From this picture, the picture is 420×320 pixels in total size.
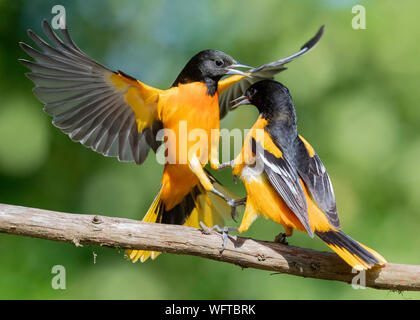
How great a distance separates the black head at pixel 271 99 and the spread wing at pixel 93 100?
0.92m

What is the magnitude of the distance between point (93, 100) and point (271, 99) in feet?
5.55

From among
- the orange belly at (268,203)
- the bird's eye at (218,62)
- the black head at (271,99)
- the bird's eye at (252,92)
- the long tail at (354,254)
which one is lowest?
the long tail at (354,254)

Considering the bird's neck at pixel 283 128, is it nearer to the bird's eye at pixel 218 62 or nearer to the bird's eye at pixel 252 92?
the bird's eye at pixel 252 92

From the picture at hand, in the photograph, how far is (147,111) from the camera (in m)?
4.80

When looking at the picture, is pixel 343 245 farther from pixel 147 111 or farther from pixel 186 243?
pixel 147 111

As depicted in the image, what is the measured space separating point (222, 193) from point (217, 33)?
274 cm

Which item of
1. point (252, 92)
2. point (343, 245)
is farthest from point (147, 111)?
point (343, 245)

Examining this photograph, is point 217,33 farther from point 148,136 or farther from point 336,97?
point 148,136

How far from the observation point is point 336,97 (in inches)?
233

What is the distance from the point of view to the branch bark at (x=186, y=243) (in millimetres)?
3506

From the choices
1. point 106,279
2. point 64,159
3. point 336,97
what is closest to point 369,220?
point 336,97

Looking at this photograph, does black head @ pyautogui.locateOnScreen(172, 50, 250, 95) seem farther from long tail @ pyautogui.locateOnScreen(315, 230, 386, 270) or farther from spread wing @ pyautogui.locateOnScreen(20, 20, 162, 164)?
long tail @ pyautogui.locateOnScreen(315, 230, 386, 270)

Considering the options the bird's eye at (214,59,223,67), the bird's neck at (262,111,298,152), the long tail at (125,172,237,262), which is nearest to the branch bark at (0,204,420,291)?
the bird's neck at (262,111,298,152)

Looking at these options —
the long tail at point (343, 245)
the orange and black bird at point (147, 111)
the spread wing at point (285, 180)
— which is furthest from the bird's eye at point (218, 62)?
the long tail at point (343, 245)
